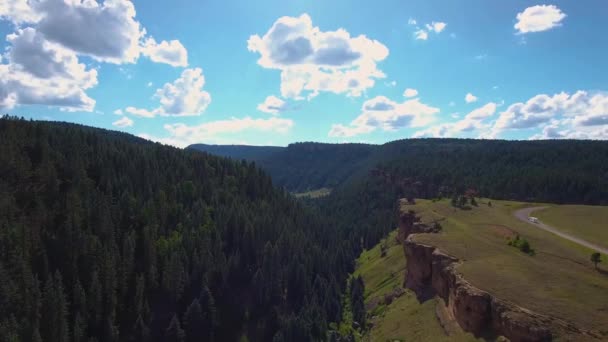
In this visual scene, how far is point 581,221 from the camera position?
353ft

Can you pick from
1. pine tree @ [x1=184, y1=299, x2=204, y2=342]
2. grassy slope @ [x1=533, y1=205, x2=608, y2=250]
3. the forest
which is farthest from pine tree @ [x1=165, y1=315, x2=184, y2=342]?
grassy slope @ [x1=533, y1=205, x2=608, y2=250]

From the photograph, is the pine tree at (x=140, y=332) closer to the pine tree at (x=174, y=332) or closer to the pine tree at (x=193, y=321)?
the pine tree at (x=174, y=332)

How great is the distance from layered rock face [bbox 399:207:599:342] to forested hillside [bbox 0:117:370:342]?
25795 millimetres

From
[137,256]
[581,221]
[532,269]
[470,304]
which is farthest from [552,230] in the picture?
[137,256]

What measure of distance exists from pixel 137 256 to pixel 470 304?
80.3 metres

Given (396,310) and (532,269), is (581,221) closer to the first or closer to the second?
(396,310)

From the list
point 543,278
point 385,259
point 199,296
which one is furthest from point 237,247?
point 543,278

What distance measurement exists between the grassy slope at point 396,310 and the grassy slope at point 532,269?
958cm

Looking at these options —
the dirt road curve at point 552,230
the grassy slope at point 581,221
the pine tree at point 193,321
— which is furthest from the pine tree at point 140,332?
the grassy slope at point 581,221

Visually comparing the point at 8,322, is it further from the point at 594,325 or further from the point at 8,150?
Answer: the point at 594,325

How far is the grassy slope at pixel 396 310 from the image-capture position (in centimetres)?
7194

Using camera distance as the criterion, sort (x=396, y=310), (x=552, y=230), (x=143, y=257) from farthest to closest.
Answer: (x=143, y=257) → (x=552, y=230) → (x=396, y=310)

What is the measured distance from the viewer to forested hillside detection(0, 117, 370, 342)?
83438 mm

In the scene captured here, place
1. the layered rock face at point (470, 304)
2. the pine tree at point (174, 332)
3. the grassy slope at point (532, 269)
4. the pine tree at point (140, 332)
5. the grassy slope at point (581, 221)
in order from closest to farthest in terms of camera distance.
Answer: the layered rock face at point (470, 304), the grassy slope at point (532, 269), the pine tree at point (140, 332), the pine tree at point (174, 332), the grassy slope at point (581, 221)
